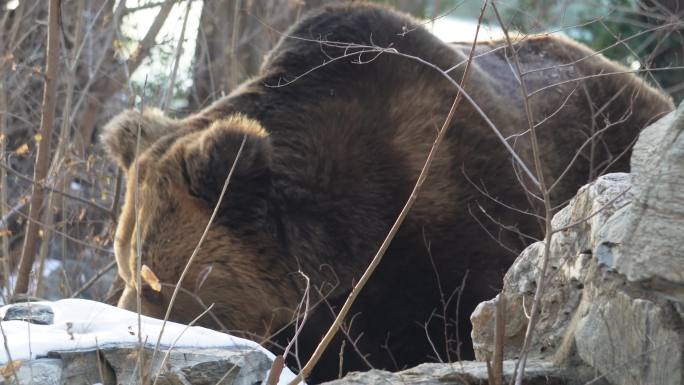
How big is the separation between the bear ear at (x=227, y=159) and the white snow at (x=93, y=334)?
94cm

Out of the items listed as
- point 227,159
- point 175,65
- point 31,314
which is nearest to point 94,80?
point 175,65

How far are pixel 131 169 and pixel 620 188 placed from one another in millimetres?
2697

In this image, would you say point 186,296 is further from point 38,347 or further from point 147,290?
point 38,347

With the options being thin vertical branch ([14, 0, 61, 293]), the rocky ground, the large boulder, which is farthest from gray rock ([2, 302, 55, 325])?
the large boulder

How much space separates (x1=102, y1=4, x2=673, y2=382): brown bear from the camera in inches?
192

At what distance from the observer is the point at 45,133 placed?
17.6 ft

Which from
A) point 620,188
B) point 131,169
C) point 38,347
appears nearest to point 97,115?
point 131,169

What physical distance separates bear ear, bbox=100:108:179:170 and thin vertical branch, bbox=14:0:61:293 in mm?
306

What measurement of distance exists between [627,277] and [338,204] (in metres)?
2.25

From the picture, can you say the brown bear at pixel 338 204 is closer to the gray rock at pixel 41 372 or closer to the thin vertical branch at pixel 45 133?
the thin vertical branch at pixel 45 133

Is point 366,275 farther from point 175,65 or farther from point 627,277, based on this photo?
point 175,65

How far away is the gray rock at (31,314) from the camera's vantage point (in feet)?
12.5

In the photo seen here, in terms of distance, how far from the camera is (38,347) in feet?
11.3

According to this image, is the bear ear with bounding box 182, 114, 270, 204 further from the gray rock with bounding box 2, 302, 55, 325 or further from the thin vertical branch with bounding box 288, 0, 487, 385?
the thin vertical branch with bounding box 288, 0, 487, 385
